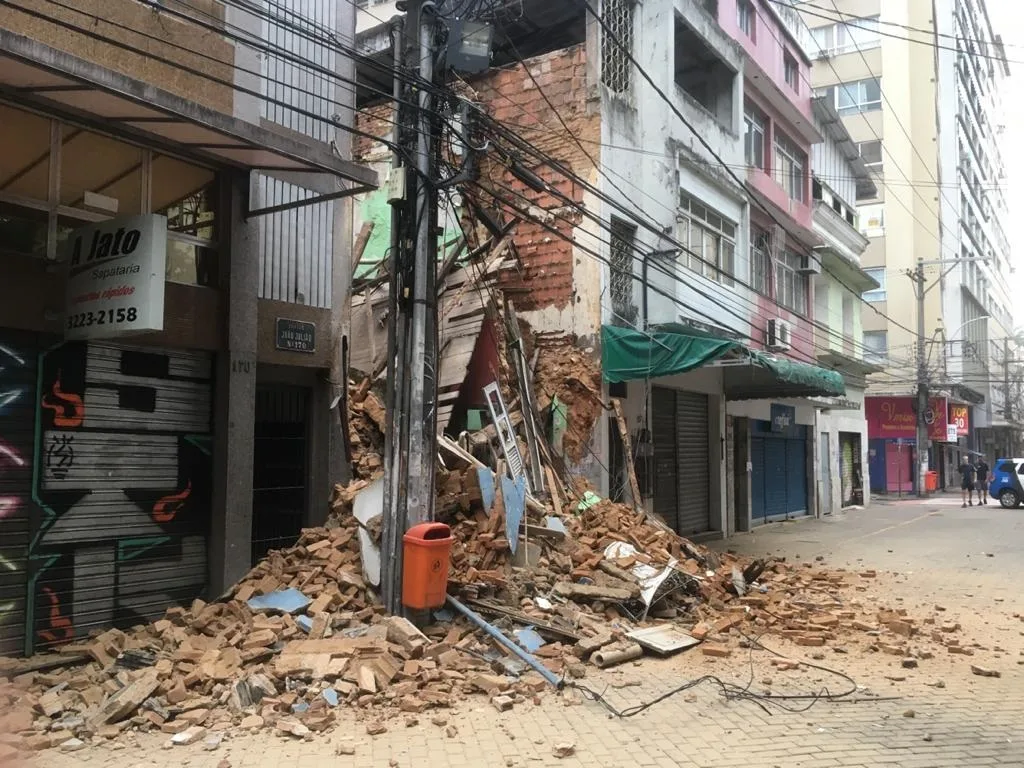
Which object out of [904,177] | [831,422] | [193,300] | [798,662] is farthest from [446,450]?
[904,177]

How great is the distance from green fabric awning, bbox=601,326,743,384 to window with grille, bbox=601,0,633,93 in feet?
14.7

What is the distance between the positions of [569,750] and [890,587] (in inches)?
318

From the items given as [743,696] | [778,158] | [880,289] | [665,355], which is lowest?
[743,696]

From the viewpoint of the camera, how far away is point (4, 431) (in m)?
6.76

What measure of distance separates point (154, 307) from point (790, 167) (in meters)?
19.6

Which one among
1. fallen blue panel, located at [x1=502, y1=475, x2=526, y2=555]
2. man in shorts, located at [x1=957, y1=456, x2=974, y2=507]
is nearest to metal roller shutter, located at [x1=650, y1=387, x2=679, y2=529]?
fallen blue panel, located at [x1=502, y1=475, x2=526, y2=555]

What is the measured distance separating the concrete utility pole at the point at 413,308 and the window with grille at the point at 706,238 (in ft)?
26.7

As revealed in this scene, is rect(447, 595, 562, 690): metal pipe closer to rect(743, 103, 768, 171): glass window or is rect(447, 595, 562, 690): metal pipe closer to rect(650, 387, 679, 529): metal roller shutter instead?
rect(650, 387, 679, 529): metal roller shutter

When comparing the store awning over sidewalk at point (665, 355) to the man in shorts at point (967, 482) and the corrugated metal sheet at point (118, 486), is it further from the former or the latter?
the man in shorts at point (967, 482)

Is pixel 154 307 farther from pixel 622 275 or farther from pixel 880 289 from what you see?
pixel 880 289

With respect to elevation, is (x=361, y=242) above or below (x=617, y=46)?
below

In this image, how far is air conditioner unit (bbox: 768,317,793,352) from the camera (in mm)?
19781

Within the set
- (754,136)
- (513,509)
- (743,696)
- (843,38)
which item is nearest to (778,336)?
(754,136)

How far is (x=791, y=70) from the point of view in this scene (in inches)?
861
